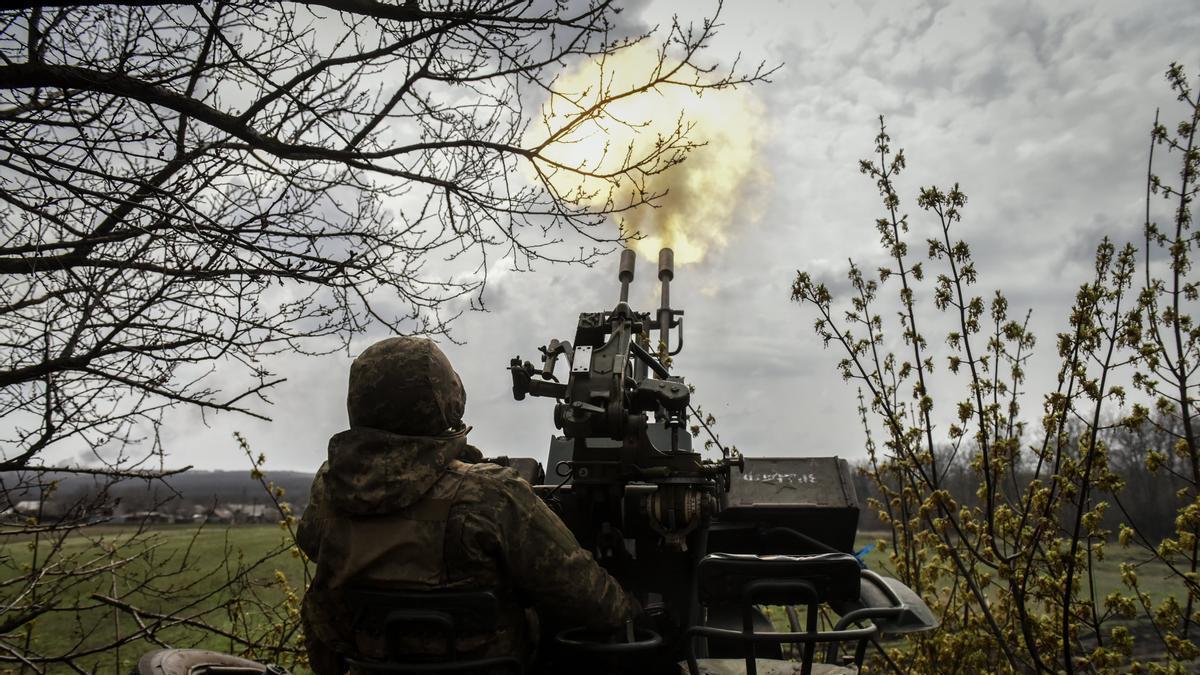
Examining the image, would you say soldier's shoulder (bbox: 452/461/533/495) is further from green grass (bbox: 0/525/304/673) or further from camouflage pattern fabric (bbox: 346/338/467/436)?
green grass (bbox: 0/525/304/673)

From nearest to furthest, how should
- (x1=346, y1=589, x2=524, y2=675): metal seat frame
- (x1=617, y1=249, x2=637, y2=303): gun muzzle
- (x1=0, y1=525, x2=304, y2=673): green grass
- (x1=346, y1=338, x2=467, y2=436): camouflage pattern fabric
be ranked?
(x1=346, y1=589, x2=524, y2=675): metal seat frame
(x1=346, y1=338, x2=467, y2=436): camouflage pattern fabric
(x1=0, y1=525, x2=304, y2=673): green grass
(x1=617, y1=249, x2=637, y2=303): gun muzzle

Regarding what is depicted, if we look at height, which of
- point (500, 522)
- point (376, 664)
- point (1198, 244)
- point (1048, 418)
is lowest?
point (376, 664)

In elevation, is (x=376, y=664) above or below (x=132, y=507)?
below

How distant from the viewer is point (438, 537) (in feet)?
10.2

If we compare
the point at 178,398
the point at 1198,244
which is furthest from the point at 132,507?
the point at 1198,244

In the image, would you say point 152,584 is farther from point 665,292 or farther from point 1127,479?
point 1127,479

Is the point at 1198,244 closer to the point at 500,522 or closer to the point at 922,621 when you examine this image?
the point at 922,621

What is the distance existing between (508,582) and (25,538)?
3.72m

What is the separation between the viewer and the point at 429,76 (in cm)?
527

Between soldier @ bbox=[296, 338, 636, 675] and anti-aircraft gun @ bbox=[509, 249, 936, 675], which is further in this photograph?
soldier @ bbox=[296, 338, 636, 675]

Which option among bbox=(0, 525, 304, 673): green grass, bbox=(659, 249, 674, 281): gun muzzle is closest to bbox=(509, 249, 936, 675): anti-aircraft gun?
bbox=(659, 249, 674, 281): gun muzzle

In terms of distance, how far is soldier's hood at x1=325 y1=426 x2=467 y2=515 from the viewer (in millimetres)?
3086

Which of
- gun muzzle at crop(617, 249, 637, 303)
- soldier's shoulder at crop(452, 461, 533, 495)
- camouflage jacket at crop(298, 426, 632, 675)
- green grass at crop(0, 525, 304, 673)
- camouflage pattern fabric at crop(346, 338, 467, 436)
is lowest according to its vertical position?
green grass at crop(0, 525, 304, 673)

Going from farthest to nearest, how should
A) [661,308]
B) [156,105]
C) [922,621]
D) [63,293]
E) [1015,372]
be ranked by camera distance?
[661,308], [1015,372], [63,293], [156,105], [922,621]
